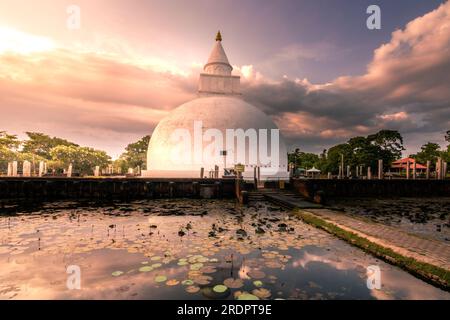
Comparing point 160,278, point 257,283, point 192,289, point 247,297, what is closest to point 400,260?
point 257,283

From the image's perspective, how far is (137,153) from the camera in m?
55.0

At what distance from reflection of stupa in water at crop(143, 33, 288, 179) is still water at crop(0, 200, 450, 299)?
1740 cm

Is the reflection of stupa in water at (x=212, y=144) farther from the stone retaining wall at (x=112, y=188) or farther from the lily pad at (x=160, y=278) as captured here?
the lily pad at (x=160, y=278)

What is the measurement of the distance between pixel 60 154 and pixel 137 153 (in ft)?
49.7

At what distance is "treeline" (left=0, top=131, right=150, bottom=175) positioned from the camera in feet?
140

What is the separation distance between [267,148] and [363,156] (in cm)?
2822

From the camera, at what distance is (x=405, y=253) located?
5371mm

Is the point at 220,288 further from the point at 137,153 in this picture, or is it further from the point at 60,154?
the point at 137,153

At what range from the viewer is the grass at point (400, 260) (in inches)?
169

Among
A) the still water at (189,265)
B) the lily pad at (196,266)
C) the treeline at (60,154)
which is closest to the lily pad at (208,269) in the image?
the still water at (189,265)

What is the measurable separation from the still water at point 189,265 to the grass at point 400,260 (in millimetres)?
212

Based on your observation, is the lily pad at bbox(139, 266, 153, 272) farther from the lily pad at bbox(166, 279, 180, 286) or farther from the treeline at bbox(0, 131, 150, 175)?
the treeline at bbox(0, 131, 150, 175)

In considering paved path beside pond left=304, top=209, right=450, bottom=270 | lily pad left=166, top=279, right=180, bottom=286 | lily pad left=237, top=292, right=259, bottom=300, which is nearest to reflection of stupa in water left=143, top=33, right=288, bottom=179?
paved path beside pond left=304, top=209, right=450, bottom=270
